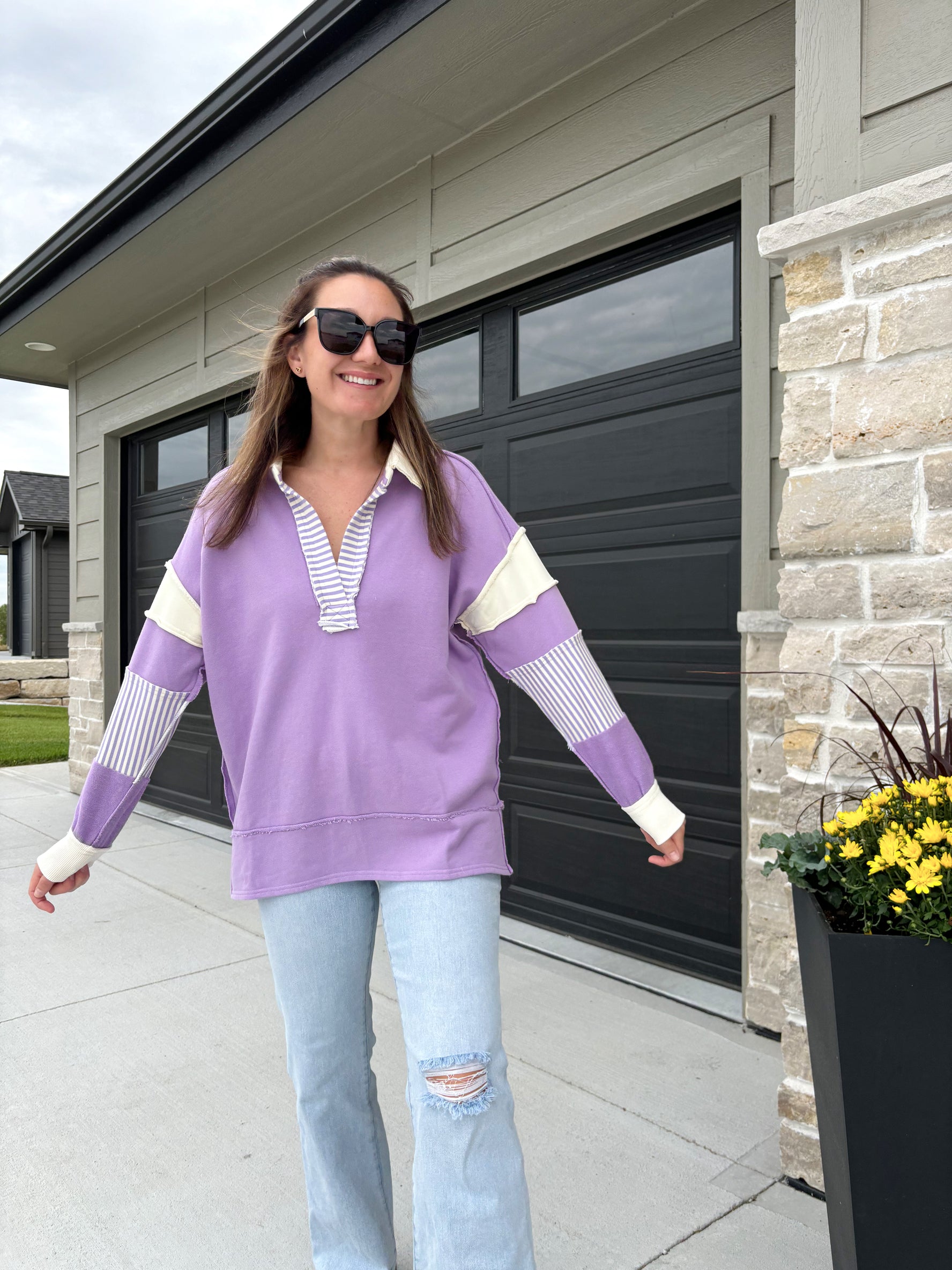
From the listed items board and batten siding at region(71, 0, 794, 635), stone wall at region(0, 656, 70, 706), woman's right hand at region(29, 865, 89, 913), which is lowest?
stone wall at region(0, 656, 70, 706)

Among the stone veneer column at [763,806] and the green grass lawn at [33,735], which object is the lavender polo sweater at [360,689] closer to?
the stone veneer column at [763,806]

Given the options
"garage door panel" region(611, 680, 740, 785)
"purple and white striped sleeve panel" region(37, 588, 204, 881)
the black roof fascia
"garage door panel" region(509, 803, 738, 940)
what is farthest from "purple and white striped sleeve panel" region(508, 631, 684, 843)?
the black roof fascia

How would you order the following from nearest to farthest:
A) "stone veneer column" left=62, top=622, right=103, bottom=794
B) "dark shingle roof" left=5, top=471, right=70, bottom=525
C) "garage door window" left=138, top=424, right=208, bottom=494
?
1. "garage door window" left=138, top=424, right=208, bottom=494
2. "stone veneer column" left=62, top=622, right=103, bottom=794
3. "dark shingle roof" left=5, top=471, right=70, bottom=525

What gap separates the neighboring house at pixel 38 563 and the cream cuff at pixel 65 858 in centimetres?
1958

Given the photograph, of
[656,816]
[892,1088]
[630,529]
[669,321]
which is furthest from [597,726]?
[669,321]

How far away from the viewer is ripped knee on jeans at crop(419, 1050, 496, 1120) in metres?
1.36

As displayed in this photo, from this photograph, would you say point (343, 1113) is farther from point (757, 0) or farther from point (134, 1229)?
point (757, 0)

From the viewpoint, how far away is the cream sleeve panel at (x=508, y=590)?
1.66 meters

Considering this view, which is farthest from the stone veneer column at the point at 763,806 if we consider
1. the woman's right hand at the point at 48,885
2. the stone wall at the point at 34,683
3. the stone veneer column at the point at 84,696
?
the stone wall at the point at 34,683

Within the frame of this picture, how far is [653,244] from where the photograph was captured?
3.50 m

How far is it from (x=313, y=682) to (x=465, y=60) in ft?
9.59

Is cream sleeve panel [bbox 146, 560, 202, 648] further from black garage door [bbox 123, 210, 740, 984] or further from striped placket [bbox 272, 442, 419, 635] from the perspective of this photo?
black garage door [bbox 123, 210, 740, 984]

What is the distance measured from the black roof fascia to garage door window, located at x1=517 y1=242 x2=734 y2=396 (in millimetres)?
1150

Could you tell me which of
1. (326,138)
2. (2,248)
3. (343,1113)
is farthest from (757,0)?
(2,248)
